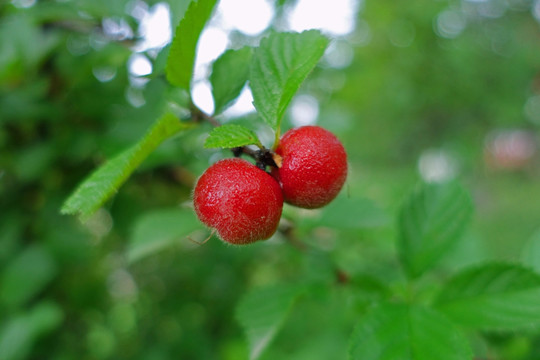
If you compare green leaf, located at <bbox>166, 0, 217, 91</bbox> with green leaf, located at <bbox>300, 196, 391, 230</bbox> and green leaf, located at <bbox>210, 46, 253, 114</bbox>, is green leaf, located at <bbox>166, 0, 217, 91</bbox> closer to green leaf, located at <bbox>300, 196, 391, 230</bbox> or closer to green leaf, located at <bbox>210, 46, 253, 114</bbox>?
green leaf, located at <bbox>210, 46, 253, 114</bbox>

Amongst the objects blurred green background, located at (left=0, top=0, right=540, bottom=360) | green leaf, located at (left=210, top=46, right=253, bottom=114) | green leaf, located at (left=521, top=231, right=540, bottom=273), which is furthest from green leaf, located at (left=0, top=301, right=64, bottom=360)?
green leaf, located at (left=521, top=231, right=540, bottom=273)

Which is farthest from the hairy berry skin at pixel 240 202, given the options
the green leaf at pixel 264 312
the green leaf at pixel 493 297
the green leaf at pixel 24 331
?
the green leaf at pixel 24 331

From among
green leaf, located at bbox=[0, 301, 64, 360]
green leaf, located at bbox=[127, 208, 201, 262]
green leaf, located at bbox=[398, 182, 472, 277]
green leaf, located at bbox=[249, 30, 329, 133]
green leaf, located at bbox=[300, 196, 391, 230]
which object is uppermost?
green leaf, located at bbox=[249, 30, 329, 133]

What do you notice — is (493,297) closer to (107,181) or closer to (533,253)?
(533,253)

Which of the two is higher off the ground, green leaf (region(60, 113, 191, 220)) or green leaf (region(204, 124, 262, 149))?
green leaf (region(204, 124, 262, 149))

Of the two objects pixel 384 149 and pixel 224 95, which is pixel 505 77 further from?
pixel 224 95
